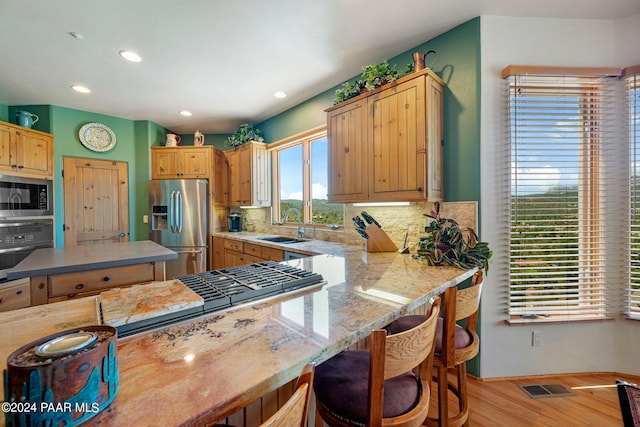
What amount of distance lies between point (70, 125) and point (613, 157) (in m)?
6.16

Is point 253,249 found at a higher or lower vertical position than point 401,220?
lower

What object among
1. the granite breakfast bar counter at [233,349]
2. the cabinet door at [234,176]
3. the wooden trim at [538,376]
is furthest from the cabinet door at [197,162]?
the wooden trim at [538,376]

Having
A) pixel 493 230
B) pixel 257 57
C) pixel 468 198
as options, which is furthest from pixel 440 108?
pixel 257 57

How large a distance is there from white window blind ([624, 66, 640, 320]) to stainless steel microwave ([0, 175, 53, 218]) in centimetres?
584

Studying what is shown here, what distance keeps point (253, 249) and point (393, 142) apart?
7.28 feet

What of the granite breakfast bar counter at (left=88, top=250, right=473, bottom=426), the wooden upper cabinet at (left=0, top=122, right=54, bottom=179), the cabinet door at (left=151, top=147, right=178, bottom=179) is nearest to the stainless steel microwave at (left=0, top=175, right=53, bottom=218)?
the wooden upper cabinet at (left=0, top=122, right=54, bottom=179)

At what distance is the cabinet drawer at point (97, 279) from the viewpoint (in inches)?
69.1

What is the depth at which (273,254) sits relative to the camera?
312 centimetres

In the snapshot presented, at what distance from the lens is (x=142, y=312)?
2.71 feet

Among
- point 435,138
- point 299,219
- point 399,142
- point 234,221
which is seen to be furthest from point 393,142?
point 234,221

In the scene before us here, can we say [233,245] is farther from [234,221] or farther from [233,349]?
[233,349]

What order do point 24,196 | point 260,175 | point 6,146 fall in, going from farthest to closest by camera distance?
point 260,175 → point 24,196 → point 6,146

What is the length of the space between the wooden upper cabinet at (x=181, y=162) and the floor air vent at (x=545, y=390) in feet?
14.9

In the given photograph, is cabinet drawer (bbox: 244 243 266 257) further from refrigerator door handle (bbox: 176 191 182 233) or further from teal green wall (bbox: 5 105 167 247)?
teal green wall (bbox: 5 105 167 247)
